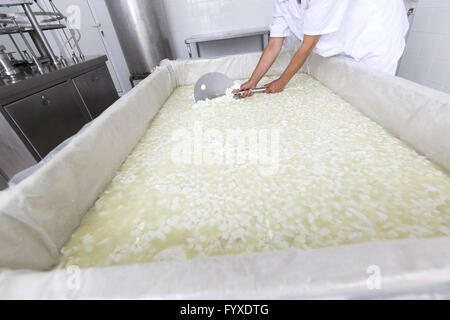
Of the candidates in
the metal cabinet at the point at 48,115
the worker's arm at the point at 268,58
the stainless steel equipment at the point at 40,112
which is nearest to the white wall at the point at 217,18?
the stainless steel equipment at the point at 40,112

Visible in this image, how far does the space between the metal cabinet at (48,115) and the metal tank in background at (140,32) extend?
1.27 meters

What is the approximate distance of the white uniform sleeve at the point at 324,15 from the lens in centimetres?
109

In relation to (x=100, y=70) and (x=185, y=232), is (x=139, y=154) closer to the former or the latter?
(x=185, y=232)

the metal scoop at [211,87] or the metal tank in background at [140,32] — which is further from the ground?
the metal tank in background at [140,32]

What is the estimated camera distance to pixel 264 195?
567 millimetres

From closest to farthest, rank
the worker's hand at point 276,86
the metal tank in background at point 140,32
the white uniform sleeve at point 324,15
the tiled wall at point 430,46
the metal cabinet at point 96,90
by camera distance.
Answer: the white uniform sleeve at point 324,15, the worker's hand at point 276,86, the tiled wall at point 430,46, the metal cabinet at point 96,90, the metal tank in background at point 140,32

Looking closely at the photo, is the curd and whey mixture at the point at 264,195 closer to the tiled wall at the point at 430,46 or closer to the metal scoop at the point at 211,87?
the metal scoop at the point at 211,87

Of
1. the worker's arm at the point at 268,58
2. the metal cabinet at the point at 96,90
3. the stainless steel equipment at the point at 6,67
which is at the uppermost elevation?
the stainless steel equipment at the point at 6,67

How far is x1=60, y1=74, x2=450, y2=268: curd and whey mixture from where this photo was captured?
468 millimetres

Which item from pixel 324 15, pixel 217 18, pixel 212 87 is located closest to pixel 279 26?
pixel 324 15

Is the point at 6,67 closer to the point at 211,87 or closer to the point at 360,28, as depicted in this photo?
the point at 211,87

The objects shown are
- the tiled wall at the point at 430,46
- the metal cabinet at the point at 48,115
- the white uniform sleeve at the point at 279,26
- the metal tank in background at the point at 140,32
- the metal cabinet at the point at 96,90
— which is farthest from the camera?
the metal tank in background at the point at 140,32

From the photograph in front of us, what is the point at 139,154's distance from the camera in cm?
83

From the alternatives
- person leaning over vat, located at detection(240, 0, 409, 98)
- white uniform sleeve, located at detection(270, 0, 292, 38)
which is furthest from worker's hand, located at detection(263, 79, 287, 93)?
white uniform sleeve, located at detection(270, 0, 292, 38)
